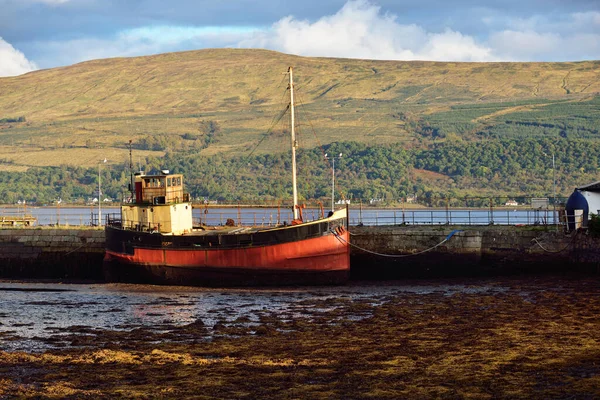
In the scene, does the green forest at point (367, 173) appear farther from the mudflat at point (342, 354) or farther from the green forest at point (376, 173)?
the mudflat at point (342, 354)

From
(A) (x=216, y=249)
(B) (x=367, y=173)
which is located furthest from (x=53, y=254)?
(B) (x=367, y=173)

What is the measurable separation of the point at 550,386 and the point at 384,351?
239 inches

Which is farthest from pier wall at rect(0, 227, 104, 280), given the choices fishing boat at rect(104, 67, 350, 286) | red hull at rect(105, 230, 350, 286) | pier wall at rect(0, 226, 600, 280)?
red hull at rect(105, 230, 350, 286)

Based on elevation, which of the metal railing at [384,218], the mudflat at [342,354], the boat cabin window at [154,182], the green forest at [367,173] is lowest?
the mudflat at [342,354]

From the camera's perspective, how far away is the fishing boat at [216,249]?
47906mm

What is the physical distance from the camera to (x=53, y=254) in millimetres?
57969

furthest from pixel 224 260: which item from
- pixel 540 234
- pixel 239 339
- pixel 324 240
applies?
pixel 239 339

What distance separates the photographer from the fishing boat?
47.9 meters

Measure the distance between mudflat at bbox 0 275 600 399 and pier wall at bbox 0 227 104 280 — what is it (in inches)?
818

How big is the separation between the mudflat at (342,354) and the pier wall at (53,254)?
68.2ft

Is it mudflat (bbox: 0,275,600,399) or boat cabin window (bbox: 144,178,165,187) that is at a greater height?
boat cabin window (bbox: 144,178,165,187)

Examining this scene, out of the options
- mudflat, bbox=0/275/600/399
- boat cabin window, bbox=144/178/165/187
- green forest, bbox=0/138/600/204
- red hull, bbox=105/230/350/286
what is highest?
green forest, bbox=0/138/600/204

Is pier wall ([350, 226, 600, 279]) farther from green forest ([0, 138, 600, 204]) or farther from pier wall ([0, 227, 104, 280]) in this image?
green forest ([0, 138, 600, 204])

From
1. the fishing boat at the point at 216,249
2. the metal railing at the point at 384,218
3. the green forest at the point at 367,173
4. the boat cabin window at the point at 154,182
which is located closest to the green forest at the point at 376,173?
the green forest at the point at 367,173
